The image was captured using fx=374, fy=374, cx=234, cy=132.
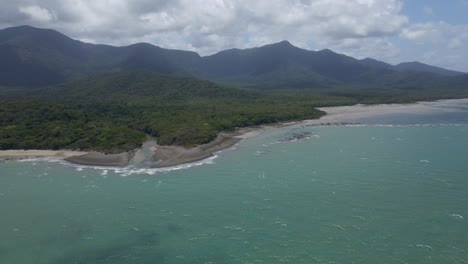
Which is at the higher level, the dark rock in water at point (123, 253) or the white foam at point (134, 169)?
the white foam at point (134, 169)

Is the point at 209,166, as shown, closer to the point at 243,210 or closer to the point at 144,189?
the point at 144,189

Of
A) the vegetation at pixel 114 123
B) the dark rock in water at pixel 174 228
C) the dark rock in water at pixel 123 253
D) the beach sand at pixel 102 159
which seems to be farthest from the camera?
the vegetation at pixel 114 123

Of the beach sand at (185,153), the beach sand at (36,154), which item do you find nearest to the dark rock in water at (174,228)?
the beach sand at (185,153)

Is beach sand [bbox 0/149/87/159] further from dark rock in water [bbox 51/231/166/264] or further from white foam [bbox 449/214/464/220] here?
white foam [bbox 449/214/464/220]

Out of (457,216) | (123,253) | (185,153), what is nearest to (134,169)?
(185,153)

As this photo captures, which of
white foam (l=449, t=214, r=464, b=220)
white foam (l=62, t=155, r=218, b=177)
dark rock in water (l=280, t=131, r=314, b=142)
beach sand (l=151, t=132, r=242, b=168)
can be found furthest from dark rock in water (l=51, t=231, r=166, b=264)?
dark rock in water (l=280, t=131, r=314, b=142)

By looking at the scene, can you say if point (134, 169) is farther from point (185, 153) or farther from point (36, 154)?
point (36, 154)

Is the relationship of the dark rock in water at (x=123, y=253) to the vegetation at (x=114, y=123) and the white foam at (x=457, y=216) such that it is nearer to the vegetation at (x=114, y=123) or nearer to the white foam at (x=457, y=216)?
the white foam at (x=457, y=216)

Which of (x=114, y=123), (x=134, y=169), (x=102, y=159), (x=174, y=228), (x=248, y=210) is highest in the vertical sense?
(x=114, y=123)

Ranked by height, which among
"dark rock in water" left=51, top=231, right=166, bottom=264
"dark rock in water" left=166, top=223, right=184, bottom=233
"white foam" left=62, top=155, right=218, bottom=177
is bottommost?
"dark rock in water" left=51, top=231, right=166, bottom=264

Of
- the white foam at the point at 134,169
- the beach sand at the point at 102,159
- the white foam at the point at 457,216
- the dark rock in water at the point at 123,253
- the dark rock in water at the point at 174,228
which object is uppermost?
the beach sand at the point at 102,159
